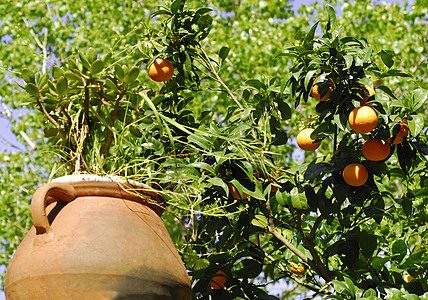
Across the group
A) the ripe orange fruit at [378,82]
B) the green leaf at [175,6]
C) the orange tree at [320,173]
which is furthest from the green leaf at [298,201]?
the green leaf at [175,6]

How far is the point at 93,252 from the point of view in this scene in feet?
4.33

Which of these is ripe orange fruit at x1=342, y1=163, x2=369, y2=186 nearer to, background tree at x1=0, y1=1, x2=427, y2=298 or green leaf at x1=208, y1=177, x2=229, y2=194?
background tree at x1=0, y1=1, x2=427, y2=298

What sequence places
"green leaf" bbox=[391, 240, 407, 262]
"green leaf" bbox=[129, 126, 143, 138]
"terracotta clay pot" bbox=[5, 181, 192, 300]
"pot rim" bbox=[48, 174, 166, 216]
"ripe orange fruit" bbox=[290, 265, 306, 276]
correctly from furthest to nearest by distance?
"ripe orange fruit" bbox=[290, 265, 306, 276], "green leaf" bbox=[391, 240, 407, 262], "green leaf" bbox=[129, 126, 143, 138], "pot rim" bbox=[48, 174, 166, 216], "terracotta clay pot" bbox=[5, 181, 192, 300]

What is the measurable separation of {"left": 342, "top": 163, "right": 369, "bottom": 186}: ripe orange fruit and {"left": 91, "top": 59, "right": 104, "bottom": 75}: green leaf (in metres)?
0.83

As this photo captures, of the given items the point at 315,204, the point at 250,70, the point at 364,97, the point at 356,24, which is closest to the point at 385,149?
the point at 364,97

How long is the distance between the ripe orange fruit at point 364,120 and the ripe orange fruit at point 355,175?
5.4 inches

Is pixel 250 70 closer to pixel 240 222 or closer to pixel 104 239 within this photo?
pixel 240 222

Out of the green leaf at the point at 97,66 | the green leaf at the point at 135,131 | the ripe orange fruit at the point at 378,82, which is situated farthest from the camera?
the green leaf at the point at 135,131

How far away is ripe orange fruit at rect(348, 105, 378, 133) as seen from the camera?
5.31 feet

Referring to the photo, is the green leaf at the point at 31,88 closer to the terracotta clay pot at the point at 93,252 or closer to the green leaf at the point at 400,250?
the terracotta clay pot at the point at 93,252

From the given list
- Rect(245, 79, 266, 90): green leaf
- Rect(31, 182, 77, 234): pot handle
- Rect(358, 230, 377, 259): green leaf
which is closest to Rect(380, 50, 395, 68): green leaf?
Rect(245, 79, 266, 90): green leaf

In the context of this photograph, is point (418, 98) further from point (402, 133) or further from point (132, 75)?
point (132, 75)

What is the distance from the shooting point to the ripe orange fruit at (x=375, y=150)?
170cm

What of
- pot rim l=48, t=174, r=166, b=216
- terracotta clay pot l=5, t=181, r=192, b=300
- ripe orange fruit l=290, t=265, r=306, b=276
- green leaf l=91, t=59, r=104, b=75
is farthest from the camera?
ripe orange fruit l=290, t=265, r=306, b=276
